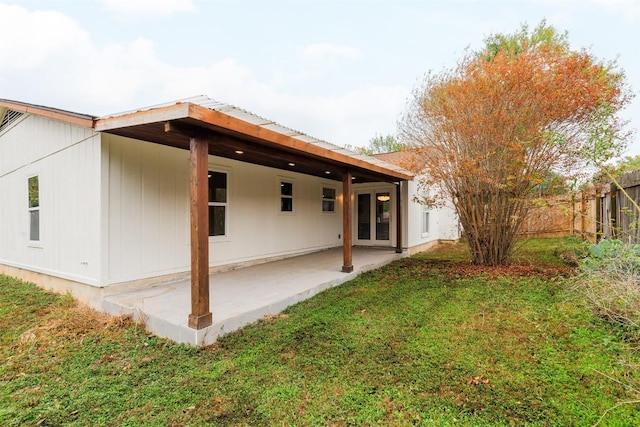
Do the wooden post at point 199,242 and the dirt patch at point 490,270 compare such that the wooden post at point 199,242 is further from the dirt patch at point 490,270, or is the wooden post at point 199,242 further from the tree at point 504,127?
the tree at point 504,127

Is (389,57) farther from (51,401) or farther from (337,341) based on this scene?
(51,401)

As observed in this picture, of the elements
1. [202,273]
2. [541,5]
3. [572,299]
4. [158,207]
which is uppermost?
[541,5]

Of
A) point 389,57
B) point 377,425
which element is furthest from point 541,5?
point 377,425

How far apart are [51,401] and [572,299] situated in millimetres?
5833

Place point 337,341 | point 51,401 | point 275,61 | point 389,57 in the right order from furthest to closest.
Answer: point 275,61 → point 389,57 → point 337,341 → point 51,401

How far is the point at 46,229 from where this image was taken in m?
5.81

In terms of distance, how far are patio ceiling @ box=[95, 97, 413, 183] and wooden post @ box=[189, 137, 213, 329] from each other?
0.28 metres

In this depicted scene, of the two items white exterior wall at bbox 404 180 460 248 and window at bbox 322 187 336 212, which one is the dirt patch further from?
window at bbox 322 187 336 212

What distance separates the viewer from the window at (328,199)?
32.0 feet

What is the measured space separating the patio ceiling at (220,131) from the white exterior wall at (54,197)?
3.42ft

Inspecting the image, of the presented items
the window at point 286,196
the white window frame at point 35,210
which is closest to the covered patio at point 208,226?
the window at point 286,196

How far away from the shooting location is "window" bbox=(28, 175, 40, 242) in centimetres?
617

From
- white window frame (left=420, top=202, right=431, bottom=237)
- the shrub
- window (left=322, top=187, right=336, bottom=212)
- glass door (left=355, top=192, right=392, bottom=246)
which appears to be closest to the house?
window (left=322, top=187, right=336, bottom=212)

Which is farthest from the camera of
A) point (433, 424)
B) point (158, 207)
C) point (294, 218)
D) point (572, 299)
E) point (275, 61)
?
point (275, 61)
